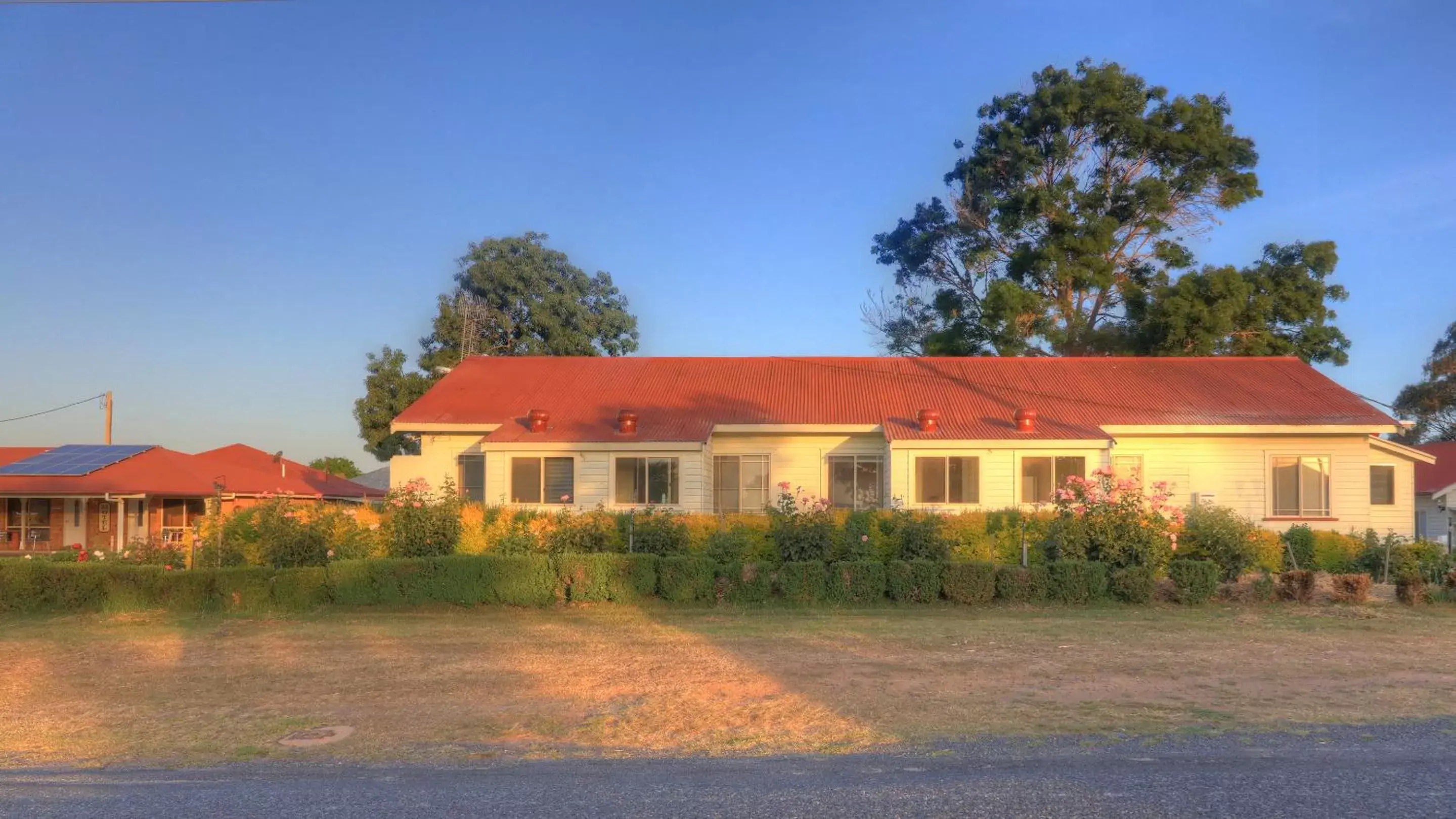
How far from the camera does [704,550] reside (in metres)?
19.1

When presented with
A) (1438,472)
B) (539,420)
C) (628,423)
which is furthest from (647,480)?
(1438,472)

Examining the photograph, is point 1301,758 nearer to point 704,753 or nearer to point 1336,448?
point 704,753

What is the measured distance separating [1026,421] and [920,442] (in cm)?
230

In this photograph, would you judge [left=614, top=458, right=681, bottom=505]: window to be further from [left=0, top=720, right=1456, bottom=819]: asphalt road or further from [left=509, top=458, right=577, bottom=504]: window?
[left=0, top=720, right=1456, bottom=819]: asphalt road

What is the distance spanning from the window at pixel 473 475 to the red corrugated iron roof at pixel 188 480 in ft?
17.3

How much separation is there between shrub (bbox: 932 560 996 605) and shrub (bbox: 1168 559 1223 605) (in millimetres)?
2728

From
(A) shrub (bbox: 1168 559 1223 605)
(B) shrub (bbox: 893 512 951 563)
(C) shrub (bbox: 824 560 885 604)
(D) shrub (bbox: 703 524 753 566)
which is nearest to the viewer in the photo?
(A) shrub (bbox: 1168 559 1223 605)

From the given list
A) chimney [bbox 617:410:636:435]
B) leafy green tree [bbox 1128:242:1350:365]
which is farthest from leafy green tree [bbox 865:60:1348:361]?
chimney [bbox 617:410:636:435]

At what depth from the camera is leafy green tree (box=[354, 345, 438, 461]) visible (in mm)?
38688

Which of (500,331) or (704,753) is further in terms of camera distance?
(500,331)

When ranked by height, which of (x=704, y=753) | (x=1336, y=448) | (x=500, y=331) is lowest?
(x=704, y=753)

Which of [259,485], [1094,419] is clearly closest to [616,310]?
[259,485]

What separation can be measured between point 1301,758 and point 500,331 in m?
A: 34.9

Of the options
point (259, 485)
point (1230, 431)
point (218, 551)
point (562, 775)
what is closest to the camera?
point (562, 775)
